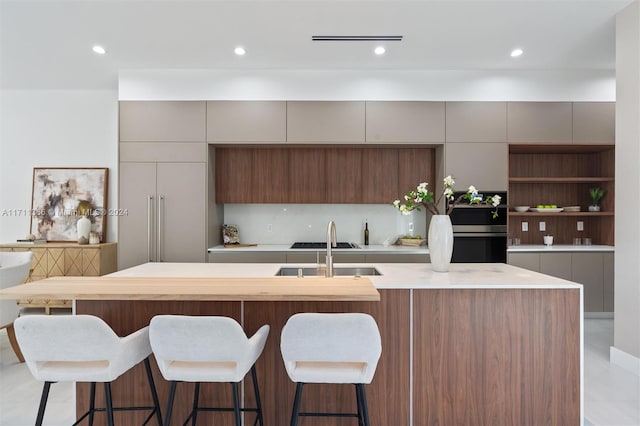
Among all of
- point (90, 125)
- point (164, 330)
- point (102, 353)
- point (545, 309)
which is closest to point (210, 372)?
point (164, 330)

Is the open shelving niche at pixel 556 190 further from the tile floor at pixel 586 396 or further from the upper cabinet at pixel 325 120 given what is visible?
the upper cabinet at pixel 325 120

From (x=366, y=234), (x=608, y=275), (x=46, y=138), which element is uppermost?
(x=46, y=138)

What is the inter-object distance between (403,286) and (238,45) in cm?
283

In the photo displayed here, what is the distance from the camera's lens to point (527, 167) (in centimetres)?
486

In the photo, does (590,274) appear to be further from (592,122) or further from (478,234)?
(592,122)

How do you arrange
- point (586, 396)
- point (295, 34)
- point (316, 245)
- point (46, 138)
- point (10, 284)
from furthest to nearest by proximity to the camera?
point (46, 138), point (316, 245), point (295, 34), point (10, 284), point (586, 396)

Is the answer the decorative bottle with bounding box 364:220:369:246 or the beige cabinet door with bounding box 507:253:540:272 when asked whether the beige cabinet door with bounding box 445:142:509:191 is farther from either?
the decorative bottle with bounding box 364:220:369:246

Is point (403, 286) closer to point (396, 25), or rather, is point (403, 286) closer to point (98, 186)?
point (396, 25)

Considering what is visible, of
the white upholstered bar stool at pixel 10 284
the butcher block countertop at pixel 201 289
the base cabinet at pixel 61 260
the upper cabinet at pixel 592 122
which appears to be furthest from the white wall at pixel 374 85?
the butcher block countertop at pixel 201 289

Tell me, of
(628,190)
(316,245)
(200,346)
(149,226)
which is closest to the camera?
(200,346)

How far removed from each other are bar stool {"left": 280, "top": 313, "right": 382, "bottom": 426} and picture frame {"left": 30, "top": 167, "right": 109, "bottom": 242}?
417 cm

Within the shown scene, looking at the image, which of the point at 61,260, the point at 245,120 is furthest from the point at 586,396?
the point at 61,260

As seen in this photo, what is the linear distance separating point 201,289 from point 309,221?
3.10 metres

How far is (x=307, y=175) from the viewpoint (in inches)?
185
